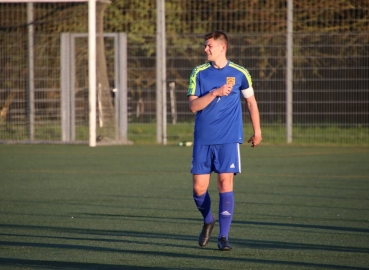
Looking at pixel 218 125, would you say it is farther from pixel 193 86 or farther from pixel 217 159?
pixel 193 86

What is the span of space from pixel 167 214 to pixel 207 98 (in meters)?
2.74

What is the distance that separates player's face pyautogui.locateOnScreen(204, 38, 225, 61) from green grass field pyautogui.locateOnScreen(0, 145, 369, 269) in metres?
1.69

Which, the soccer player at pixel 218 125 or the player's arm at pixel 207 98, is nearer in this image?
the player's arm at pixel 207 98

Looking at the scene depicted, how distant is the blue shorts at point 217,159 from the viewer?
7.64m

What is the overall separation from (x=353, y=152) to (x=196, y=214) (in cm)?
945

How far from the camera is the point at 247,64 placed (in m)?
21.0

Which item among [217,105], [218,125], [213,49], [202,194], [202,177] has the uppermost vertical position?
[213,49]

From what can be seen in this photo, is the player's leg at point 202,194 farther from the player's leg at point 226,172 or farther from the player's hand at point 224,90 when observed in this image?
the player's hand at point 224,90

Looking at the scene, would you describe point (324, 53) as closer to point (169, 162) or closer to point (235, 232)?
point (169, 162)

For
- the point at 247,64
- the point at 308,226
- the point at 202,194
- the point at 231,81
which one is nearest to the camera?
the point at 231,81

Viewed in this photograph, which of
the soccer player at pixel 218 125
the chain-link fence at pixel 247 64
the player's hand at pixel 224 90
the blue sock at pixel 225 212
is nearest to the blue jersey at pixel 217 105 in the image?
the soccer player at pixel 218 125

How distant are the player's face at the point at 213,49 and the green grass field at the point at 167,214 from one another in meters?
1.69

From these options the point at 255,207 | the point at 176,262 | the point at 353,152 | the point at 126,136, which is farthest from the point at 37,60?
the point at 176,262

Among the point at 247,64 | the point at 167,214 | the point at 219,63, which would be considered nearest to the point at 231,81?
the point at 219,63
